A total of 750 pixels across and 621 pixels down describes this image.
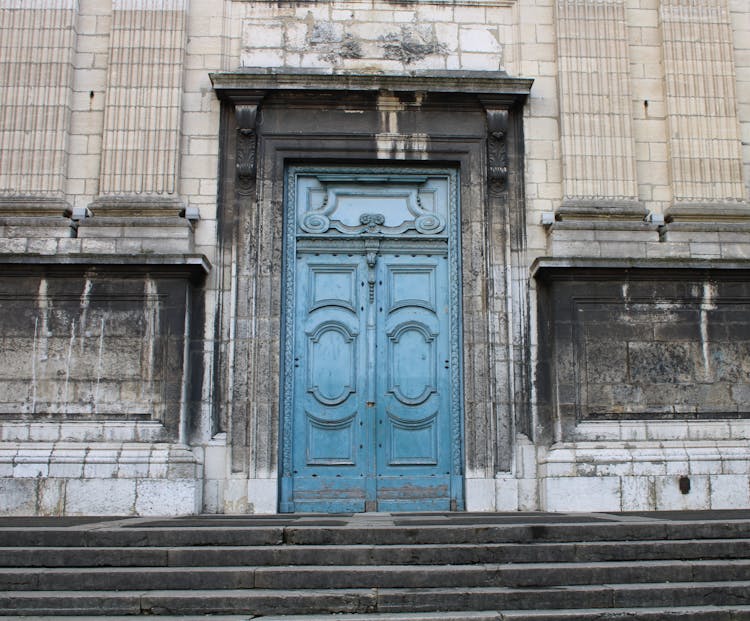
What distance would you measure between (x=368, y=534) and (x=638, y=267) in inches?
185

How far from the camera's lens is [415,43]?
1052 cm

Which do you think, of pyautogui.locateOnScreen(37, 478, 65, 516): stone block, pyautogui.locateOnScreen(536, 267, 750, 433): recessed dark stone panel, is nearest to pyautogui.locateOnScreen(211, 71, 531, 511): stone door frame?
pyautogui.locateOnScreen(536, 267, 750, 433): recessed dark stone panel

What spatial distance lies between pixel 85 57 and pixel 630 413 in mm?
7383

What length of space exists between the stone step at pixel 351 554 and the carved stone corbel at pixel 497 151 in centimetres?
493

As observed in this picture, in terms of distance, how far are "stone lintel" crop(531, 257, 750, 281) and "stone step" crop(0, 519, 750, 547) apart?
11.4ft

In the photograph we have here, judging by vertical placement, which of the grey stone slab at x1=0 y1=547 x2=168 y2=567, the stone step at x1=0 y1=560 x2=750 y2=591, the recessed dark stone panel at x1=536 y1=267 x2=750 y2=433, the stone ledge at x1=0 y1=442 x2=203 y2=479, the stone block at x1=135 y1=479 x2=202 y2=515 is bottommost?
the stone step at x1=0 y1=560 x2=750 y2=591

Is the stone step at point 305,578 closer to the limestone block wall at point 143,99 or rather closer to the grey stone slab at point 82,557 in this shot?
the grey stone slab at point 82,557

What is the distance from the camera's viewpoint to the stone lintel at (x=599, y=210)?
9945 millimetres

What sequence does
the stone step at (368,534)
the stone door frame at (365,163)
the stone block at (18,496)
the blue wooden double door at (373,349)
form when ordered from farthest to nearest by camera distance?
the blue wooden double door at (373,349), the stone door frame at (365,163), the stone block at (18,496), the stone step at (368,534)

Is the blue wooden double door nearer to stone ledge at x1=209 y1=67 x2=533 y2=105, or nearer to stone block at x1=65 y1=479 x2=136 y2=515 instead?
stone ledge at x1=209 y1=67 x2=533 y2=105

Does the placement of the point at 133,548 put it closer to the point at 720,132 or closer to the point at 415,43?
the point at 415,43

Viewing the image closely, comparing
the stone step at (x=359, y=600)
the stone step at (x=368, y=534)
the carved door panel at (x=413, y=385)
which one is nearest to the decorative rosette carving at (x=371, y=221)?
the carved door panel at (x=413, y=385)

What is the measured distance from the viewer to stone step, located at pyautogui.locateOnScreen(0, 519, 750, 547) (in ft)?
21.1

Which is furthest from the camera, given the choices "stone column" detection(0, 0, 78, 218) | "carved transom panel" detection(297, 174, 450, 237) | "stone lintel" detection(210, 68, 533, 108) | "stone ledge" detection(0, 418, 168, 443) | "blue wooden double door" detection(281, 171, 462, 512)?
"carved transom panel" detection(297, 174, 450, 237)
